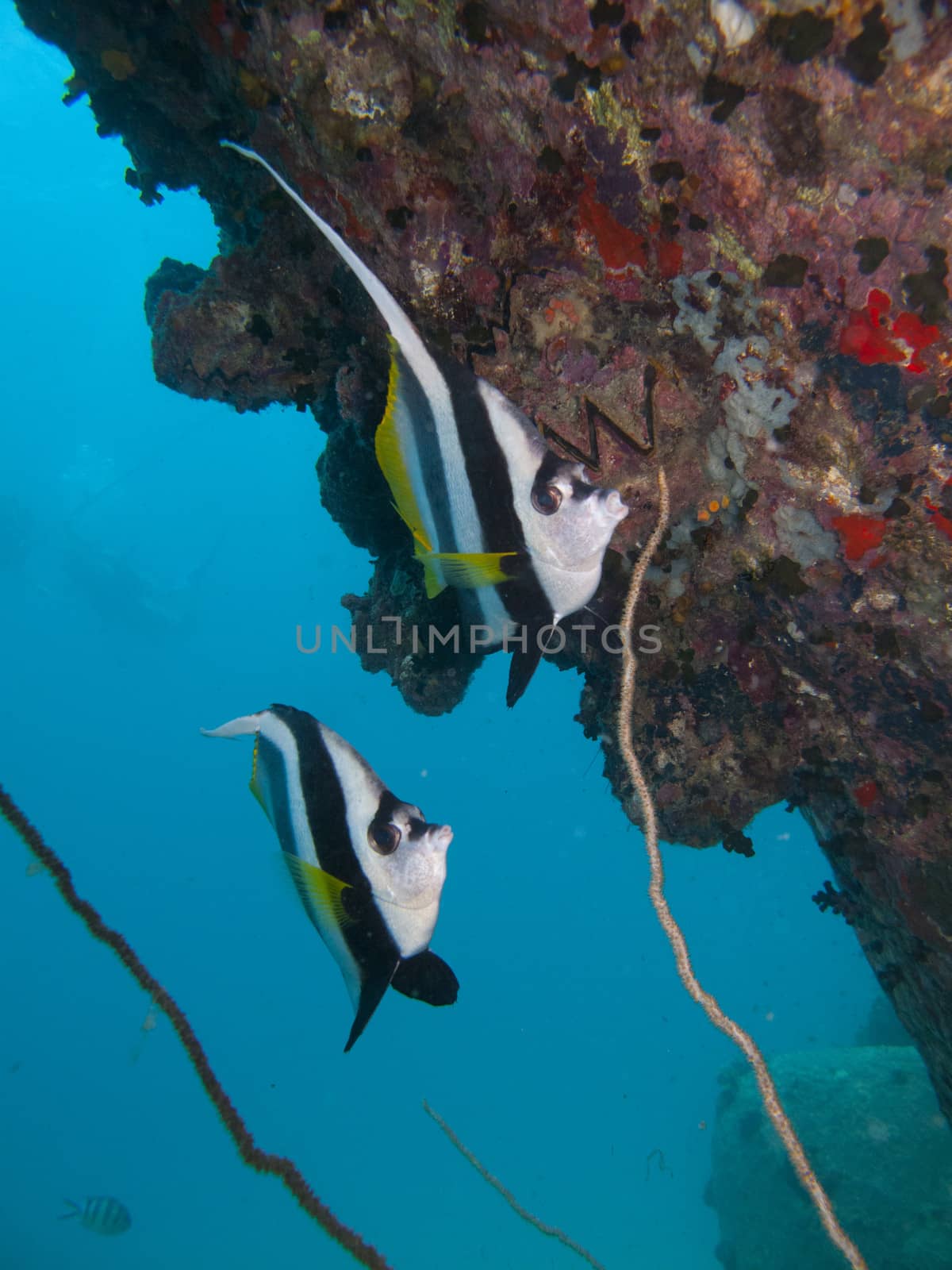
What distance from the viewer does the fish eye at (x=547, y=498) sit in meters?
1.85

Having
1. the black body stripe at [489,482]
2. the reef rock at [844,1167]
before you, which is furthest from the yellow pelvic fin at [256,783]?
the reef rock at [844,1167]

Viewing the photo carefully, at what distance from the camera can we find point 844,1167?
12086 mm

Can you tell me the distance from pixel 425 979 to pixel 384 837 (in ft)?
1.57

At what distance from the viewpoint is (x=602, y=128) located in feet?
7.51

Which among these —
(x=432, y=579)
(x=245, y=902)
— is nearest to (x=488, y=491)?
(x=432, y=579)

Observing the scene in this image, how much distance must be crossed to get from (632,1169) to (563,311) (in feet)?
161

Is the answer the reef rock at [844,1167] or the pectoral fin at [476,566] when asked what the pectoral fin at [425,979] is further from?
the reef rock at [844,1167]

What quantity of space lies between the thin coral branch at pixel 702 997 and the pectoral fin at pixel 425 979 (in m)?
0.72

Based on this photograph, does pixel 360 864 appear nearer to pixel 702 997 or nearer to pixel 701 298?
pixel 702 997

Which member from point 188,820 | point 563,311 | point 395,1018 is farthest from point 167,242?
point 563,311

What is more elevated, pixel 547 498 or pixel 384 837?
pixel 547 498

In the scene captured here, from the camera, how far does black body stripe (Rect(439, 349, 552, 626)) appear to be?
5.82 feet

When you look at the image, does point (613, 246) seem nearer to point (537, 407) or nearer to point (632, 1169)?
point (537, 407)

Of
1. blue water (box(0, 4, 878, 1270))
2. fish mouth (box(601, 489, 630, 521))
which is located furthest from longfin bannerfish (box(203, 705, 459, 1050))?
blue water (box(0, 4, 878, 1270))
